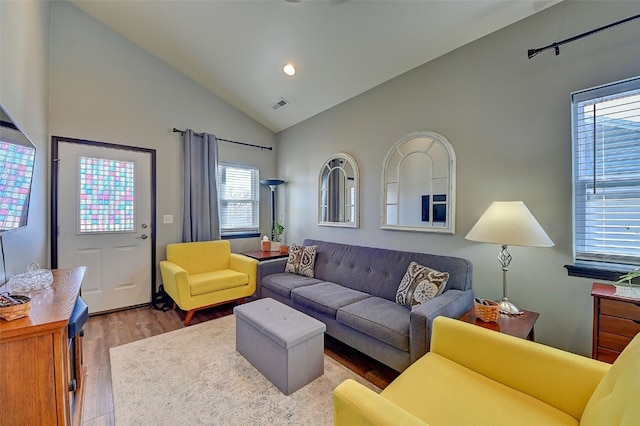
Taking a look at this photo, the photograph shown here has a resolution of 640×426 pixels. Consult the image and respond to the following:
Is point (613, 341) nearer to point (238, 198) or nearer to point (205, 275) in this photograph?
point (205, 275)

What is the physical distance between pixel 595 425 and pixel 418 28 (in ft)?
8.66

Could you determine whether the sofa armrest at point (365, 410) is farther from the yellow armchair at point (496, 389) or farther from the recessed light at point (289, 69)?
the recessed light at point (289, 69)

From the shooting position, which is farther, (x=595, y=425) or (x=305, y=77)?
(x=305, y=77)

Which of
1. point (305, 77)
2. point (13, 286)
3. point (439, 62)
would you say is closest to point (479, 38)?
point (439, 62)

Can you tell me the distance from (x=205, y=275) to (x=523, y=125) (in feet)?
11.8

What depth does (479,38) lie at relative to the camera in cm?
230

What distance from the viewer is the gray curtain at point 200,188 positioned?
3712 millimetres

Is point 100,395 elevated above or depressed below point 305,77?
below

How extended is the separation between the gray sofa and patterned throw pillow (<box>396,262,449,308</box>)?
77mm

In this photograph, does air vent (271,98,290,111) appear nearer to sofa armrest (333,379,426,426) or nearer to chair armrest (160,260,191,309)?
chair armrest (160,260,191,309)

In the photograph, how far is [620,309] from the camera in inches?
58.1

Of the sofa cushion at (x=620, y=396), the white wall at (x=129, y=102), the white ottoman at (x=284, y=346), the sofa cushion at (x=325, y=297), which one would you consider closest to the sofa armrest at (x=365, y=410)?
the sofa cushion at (x=620, y=396)

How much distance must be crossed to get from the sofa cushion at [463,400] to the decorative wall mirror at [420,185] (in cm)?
143

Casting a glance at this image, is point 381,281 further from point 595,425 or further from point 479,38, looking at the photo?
point 479,38
